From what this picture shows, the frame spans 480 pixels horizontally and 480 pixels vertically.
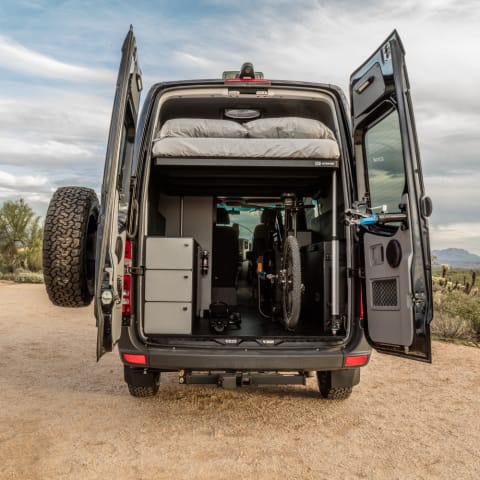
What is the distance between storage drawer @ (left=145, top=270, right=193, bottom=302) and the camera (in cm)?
383

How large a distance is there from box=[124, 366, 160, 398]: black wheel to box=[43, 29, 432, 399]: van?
1 centimetres

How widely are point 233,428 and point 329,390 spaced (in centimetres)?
97

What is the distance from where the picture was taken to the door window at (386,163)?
3357mm

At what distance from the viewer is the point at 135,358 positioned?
136 inches

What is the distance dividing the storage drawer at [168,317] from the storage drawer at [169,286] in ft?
0.16

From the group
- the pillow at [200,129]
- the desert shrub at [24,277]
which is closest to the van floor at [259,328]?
the pillow at [200,129]

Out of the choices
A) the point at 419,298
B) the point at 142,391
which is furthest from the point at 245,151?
the point at 142,391

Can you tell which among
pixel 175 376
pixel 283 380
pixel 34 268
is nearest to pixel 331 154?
pixel 283 380

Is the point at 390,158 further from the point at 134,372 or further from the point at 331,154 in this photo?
the point at 134,372

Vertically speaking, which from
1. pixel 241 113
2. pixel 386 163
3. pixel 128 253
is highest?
pixel 241 113

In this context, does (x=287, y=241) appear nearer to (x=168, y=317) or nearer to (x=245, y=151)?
(x=245, y=151)

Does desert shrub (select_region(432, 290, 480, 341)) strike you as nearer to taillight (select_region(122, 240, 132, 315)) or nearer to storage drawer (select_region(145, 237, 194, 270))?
storage drawer (select_region(145, 237, 194, 270))

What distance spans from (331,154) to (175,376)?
291 centimetres

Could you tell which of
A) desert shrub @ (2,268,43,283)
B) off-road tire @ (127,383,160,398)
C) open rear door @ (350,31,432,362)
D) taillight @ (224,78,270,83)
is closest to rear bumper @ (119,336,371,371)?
open rear door @ (350,31,432,362)
